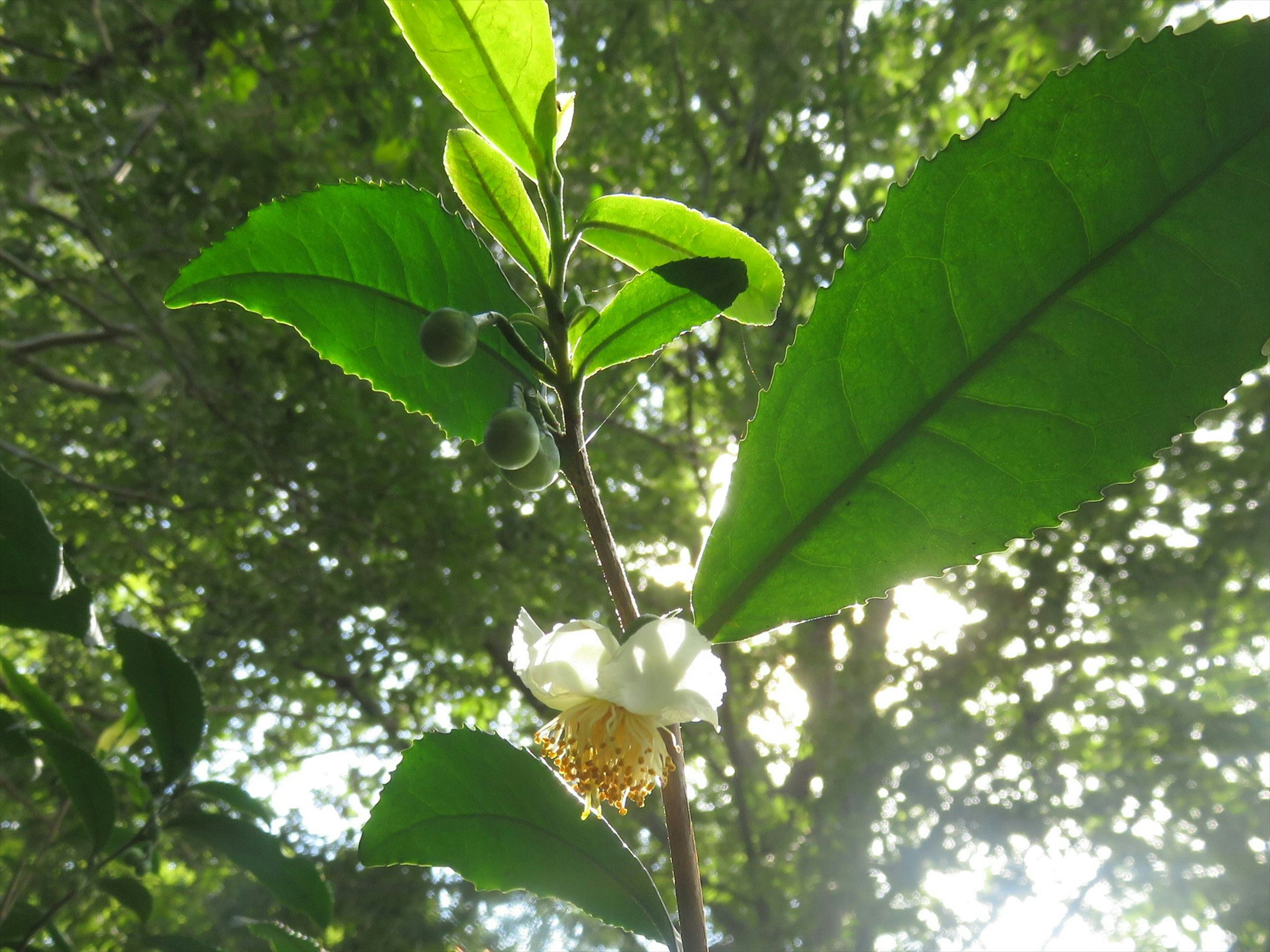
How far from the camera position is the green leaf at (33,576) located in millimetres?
948

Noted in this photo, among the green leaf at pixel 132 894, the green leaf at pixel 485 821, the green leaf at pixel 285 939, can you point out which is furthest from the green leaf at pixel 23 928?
the green leaf at pixel 485 821

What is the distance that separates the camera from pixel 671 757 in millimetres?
525

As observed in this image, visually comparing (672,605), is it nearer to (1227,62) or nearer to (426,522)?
(426,522)

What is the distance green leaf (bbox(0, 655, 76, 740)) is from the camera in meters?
1.44

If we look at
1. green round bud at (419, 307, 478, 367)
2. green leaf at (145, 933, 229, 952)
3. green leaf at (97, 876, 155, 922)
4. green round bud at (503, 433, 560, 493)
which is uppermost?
green round bud at (419, 307, 478, 367)

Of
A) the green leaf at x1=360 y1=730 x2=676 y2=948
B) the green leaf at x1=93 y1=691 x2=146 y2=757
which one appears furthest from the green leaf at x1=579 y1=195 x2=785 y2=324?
the green leaf at x1=93 y1=691 x2=146 y2=757

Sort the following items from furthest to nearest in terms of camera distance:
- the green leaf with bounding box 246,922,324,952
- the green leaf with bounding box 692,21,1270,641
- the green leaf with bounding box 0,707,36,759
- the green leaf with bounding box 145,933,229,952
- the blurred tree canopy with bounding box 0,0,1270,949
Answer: the blurred tree canopy with bounding box 0,0,1270,949, the green leaf with bounding box 0,707,36,759, the green leaf with bounding box 145,933,229,952, the green leaf with bounding box 246,922,324,952, the green leaf with bounding box 692,21,1270,641

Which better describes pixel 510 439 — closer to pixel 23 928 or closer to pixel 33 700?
pixel 33 700

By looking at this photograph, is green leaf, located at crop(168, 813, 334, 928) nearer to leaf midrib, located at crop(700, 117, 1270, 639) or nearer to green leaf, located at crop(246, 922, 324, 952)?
green leaf, located at crop(246, 922, 324, 952)

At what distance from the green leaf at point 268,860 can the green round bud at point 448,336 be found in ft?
3.44

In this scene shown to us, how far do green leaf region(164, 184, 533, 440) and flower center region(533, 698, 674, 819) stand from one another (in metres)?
0.24

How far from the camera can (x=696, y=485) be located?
4.66 metres

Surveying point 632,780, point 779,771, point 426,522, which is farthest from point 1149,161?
point 779,771

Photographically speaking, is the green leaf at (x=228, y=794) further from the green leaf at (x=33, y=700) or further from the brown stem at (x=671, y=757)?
the brown stem at (x=671, y=757)
